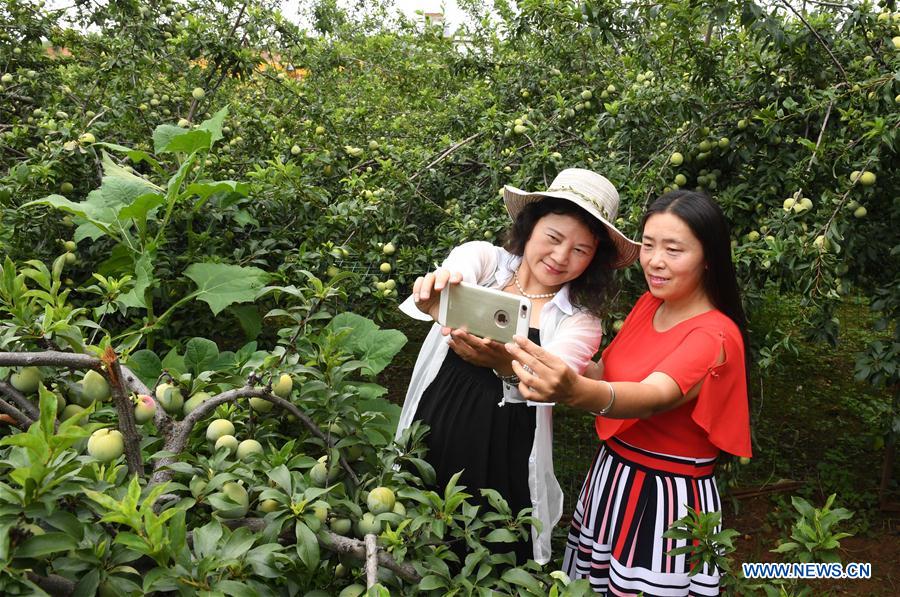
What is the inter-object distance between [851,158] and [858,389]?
4138 millimetres

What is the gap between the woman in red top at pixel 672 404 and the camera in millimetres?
1663

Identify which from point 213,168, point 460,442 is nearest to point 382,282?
point 460,442

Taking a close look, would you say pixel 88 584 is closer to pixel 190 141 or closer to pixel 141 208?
pixel 141 208

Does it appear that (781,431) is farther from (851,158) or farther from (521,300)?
(521,300)

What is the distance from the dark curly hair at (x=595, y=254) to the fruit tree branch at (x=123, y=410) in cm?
121

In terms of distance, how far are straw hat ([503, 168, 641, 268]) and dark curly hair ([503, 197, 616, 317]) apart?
25mm

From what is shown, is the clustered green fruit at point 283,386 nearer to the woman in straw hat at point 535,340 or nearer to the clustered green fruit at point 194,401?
the clustered green fruit at point 194,401

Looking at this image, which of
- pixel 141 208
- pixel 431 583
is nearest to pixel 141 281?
pixel 141 208

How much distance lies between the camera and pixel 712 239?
169cm

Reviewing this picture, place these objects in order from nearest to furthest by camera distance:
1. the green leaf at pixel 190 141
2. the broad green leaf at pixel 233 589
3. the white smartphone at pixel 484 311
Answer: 1. the broad green leaf at pixel 233 589
2. the white smartphone at pixel 484 311
3. the green leaf at pixel 190 141

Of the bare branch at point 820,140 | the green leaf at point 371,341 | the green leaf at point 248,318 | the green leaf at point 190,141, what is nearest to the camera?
the green leaf at point 371,341

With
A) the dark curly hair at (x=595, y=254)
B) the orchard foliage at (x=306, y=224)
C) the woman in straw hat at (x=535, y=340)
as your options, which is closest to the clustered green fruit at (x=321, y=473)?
the orchard foliage at (x=306, y=224)

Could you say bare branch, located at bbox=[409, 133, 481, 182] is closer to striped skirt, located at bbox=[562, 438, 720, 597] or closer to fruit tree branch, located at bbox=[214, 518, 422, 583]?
striped skirt, located at bbox=[562, 438, 720, 597]

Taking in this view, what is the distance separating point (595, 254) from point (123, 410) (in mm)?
1383
